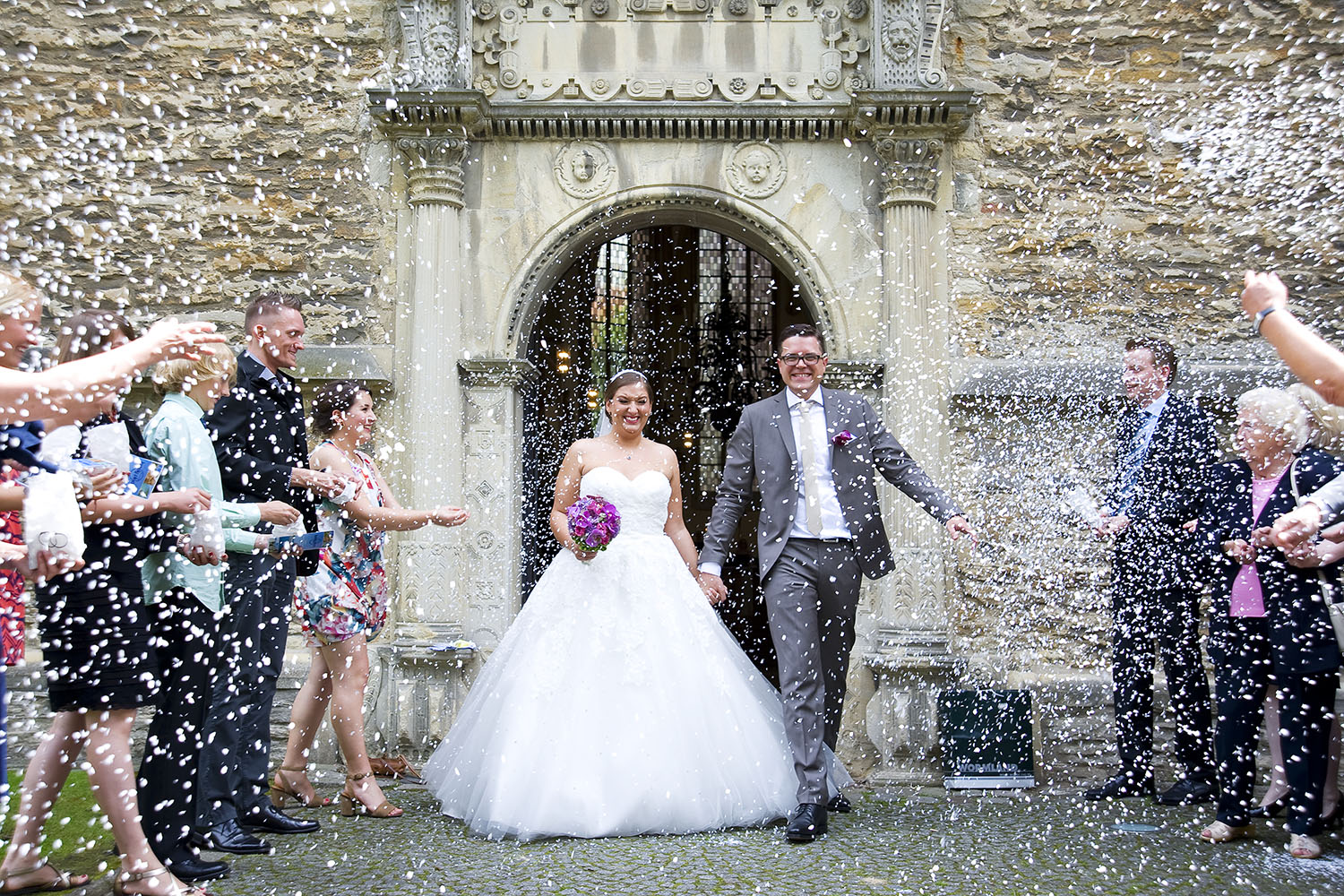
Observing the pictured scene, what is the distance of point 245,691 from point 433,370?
2674mm

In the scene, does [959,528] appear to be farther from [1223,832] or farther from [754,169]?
[754,169]

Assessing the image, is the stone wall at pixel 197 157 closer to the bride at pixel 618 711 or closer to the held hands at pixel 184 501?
the bride at pixel 618 711

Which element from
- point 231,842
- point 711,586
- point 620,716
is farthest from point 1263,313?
point 231,842

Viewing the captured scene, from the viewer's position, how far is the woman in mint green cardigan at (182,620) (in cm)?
359

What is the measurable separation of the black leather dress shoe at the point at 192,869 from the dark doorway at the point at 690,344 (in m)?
5.21

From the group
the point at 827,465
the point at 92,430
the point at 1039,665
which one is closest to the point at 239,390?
the point at 92,430

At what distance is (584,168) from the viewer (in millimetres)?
6707

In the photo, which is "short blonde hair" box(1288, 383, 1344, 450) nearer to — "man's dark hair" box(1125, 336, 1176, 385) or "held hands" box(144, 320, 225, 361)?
"man's dark hair" box(1125, 336, 1176, 385)

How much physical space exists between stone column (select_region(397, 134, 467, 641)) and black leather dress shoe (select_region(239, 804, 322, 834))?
2.00 meters

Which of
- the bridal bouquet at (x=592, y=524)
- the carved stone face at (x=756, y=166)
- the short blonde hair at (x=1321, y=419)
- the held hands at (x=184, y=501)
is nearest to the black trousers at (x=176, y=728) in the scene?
the held hands at (x=184, y=501)

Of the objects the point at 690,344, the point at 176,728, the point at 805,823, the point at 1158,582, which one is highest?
the point at 690,344

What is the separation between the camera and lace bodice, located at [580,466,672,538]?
513 centimetres

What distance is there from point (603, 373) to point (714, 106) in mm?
4934

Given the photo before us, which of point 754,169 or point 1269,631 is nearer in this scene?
point 1269,631
